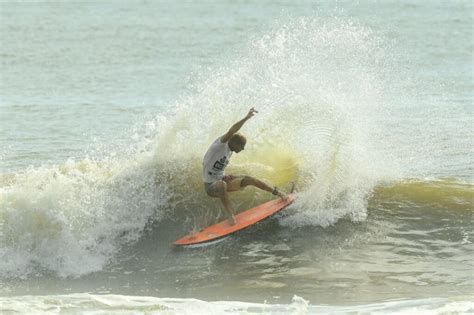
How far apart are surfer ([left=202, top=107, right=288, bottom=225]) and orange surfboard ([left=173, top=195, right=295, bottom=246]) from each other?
0.14 m

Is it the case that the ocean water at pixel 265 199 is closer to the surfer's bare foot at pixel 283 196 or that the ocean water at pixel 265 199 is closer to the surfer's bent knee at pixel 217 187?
the surfer's bare foot at pixel 283 196

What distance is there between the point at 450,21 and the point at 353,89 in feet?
90.5

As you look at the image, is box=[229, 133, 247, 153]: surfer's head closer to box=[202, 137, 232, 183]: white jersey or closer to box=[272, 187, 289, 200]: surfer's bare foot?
box=[202, 137, 232, 183]: white jersey

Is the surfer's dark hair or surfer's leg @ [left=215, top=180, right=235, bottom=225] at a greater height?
the surfer's dark hair

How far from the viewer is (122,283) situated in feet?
36.2

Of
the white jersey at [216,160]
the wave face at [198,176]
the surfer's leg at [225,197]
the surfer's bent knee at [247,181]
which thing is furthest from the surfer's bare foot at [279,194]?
the white jersey at [216,160]

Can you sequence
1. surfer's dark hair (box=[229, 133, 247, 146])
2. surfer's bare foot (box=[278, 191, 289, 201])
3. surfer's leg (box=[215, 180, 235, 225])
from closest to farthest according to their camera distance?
surfer's dark hair (box=[229, 133, 247, 146]) < surfer's leg (box=[215, 180, 235, 225]) < surfer's bare foot (box=[278, 191, 289, 201])

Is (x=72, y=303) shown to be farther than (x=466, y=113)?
No

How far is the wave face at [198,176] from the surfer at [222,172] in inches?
36.7

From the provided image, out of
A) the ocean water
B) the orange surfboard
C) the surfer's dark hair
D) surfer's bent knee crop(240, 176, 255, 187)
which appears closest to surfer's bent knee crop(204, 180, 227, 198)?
surfer's bent knee crop(240, 176, 255, 187)

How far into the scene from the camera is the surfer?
37.9ft

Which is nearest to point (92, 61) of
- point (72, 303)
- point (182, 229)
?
point (182, 229)

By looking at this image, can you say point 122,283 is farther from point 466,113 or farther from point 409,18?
point 409,18

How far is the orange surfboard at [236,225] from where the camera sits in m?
11.8
